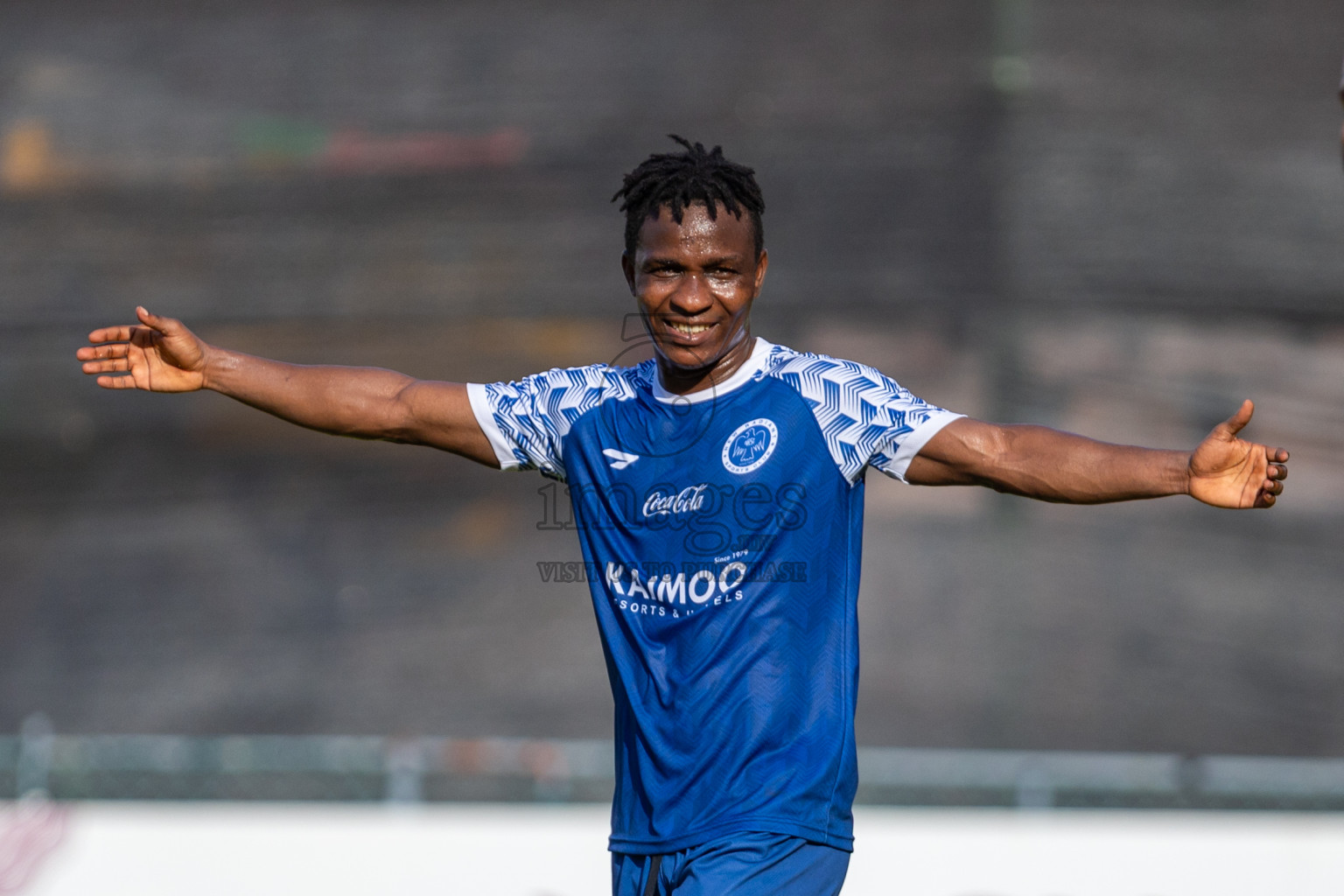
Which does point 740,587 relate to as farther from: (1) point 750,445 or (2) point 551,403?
(2) point 551,403

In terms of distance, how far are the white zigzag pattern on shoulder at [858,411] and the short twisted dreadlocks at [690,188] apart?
1.07 feet

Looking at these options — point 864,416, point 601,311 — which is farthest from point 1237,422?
point 601,311

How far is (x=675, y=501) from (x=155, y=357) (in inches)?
49.2

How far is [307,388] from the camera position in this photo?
298cm

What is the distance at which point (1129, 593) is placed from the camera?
6.47 metres

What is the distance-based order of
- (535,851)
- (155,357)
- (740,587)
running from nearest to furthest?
(740,587), (155,357), (535,851)

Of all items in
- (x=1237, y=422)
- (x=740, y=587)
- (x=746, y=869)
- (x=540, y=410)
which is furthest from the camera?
(x=540, y=410)

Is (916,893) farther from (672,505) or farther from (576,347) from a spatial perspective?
(576,347)

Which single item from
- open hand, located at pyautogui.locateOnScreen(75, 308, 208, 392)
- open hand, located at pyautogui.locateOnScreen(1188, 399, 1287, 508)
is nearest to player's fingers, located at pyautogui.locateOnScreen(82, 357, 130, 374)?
open hand, located at pyautogui.locateOnScreen(75, 308, 208, 392)

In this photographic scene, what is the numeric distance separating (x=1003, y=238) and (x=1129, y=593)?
5.95 feet

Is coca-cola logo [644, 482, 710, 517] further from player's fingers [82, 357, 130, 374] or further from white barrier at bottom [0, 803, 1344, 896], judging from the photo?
white barrier at bottom [0, 803, 1344, 896]

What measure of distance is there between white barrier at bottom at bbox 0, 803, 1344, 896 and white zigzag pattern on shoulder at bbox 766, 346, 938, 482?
2394mm

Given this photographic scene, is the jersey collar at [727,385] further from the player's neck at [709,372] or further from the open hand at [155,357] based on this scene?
the open hand at [155,357]

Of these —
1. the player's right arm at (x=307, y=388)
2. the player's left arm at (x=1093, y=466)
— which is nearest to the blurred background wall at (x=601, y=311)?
the player's right arm at (x=307, y=388)
